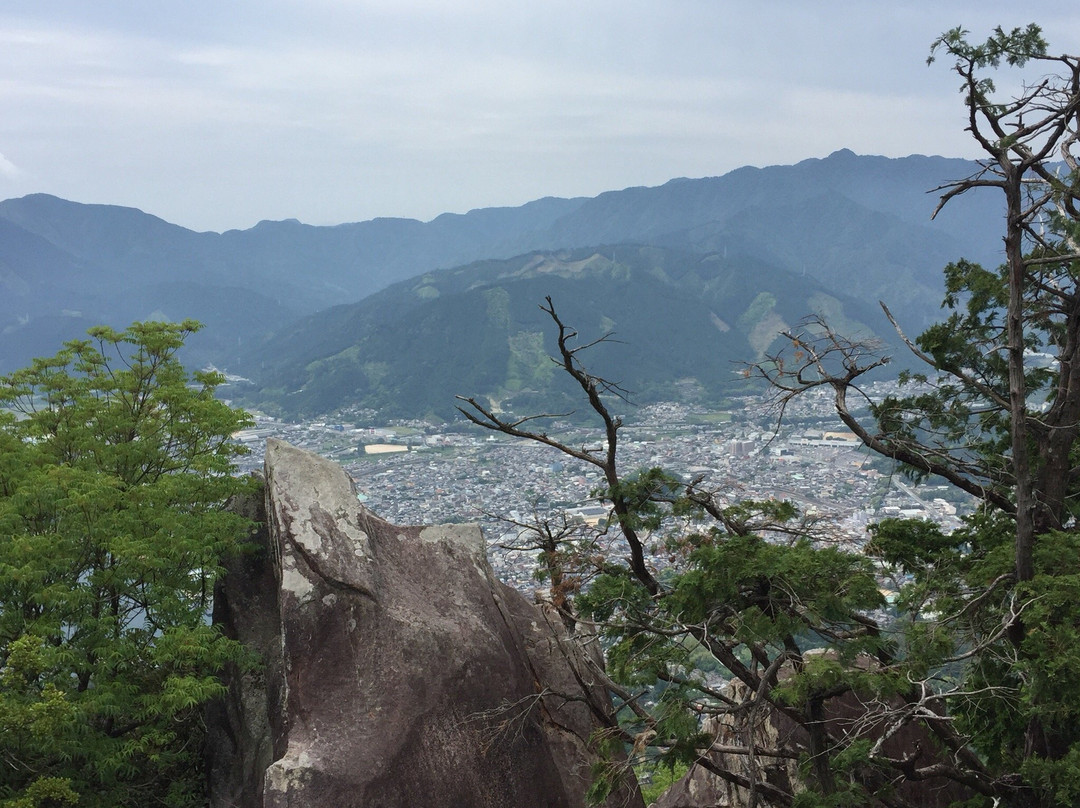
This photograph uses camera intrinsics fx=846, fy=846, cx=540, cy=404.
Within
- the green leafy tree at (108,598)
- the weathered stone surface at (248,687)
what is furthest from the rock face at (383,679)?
the green leafy tree at (108,598)

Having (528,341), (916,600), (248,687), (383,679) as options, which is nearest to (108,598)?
(248,687)

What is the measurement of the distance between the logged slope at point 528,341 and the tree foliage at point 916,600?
105 meters

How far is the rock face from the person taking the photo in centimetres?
1127

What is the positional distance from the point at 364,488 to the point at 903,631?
6982 cm

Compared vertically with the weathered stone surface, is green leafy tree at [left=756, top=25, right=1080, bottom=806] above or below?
above

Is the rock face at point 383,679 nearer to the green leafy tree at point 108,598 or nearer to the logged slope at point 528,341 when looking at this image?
the green leafy tree at point 108,598

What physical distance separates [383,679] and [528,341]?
449ft

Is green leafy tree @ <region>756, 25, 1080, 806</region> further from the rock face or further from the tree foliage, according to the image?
the rock face

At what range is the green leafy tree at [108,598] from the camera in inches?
459

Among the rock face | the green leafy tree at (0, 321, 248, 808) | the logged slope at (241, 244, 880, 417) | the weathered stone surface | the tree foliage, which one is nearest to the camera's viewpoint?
the tree foliage

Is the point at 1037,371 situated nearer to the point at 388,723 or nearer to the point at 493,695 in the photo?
the point at 493,695

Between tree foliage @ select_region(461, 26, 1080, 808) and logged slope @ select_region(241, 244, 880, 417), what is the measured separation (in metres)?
105

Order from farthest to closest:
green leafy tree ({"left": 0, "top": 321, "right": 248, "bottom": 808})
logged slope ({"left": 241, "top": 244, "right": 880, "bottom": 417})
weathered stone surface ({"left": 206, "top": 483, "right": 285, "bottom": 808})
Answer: logged slope ({"left": 241, "top": 244, "right": 880, "bottom": 417}) < weathered stone surface ({"left": 206, "top": 483, "right": 285, "bottom": 808}) < green leafy tree ({"left": 0, "top": 321, "right": 248, "bottom": 808})

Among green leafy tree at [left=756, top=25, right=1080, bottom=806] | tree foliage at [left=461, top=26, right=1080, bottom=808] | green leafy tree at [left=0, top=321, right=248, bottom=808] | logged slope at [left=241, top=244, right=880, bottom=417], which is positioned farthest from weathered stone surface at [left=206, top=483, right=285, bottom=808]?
logged slope at [left=241, top=244, right=880, bottom=417]
